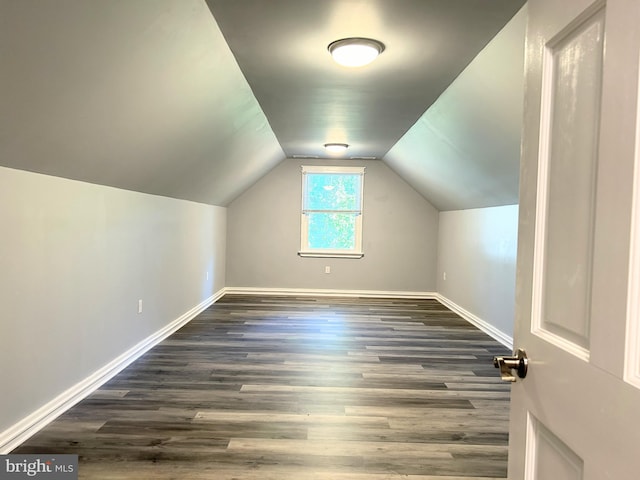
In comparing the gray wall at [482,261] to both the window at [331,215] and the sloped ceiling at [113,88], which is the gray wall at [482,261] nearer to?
the window at [331,215]

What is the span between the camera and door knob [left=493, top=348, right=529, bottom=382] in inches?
37.9

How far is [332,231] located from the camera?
6859 millimetres

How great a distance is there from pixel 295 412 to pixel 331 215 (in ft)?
14.7

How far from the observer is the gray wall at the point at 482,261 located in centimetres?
418

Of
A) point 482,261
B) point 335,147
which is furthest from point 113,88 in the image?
point 482,261

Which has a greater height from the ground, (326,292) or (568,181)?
(568,181)

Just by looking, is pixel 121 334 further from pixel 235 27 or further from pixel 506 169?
pixel 506 169

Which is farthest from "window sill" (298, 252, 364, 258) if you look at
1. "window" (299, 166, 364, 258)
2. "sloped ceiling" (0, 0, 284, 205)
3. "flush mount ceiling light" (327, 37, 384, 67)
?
"flush mount ceiling light" (327, 37, 384, 67)

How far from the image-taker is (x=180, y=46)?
2117 millimetres

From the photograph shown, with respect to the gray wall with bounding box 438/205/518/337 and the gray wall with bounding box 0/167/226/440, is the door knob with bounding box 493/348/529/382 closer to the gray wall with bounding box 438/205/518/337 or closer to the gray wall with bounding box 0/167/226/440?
the gray wall with bounding box 0/167/226/440

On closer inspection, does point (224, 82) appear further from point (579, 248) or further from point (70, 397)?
point (579, 248)

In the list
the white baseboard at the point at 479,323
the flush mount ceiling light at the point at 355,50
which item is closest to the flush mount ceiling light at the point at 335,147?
the white baseboard at the point at 479,323

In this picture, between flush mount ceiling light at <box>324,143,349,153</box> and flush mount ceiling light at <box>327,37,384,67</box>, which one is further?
flush mount ceiling light at <box>324,143,349,153</box>

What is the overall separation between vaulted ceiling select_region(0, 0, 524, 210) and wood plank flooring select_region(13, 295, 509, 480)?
1.45 meters
